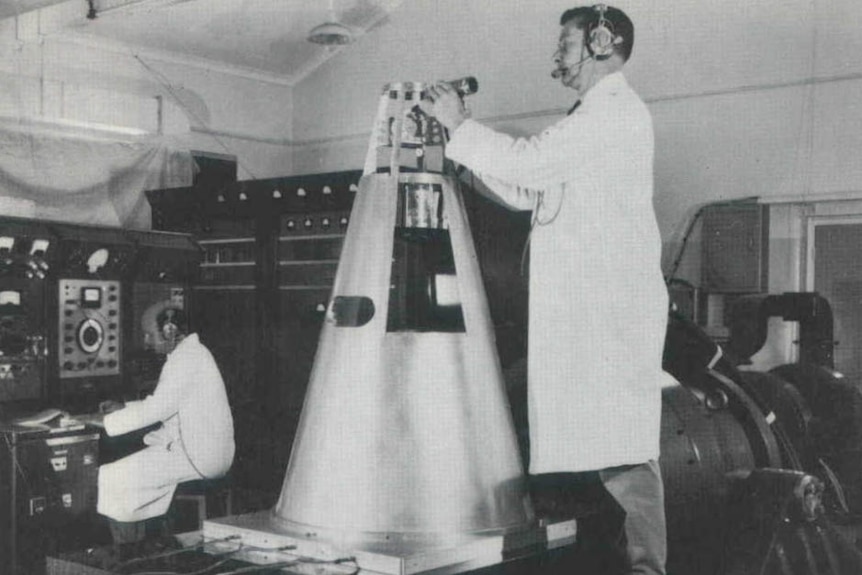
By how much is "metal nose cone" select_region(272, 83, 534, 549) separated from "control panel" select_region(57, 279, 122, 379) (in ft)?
12.7

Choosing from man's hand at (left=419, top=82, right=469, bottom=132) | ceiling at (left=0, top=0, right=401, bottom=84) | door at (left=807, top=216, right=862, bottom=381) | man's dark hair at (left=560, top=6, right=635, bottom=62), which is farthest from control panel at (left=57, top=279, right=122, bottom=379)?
door at (left=807, top=216, right=862, bottom=381)

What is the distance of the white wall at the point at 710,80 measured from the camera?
256 inches

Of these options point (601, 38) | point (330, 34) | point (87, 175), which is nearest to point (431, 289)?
point (601, 38)

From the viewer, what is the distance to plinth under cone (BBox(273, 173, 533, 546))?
2.38 metres

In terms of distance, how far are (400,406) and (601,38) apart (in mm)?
1084

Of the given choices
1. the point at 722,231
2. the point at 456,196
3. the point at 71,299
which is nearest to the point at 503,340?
the point at 722,231

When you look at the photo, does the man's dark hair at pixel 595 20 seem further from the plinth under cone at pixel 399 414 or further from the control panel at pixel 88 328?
the control panel at pixel 88 328

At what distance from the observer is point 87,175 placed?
744cm

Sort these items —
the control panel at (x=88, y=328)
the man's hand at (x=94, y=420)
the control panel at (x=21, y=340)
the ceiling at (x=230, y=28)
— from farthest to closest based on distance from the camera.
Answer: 1. the ceiling at (x=230, y=28)
2. the control panel at (x=88, y=328)
3. the control panel at (x=21, y=340)
4. the man's hand at (x=94, y=420)

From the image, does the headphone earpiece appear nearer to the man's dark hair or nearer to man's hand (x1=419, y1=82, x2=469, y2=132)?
the man's dark hair

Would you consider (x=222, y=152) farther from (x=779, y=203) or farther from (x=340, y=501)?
(x=340, y=501)

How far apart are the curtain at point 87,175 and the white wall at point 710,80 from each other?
2.38 metres

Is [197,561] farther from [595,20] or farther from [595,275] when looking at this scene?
[595,20]

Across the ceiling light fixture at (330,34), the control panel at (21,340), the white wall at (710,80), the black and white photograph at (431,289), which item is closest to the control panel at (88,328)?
the black and white photograph at (431,289)
